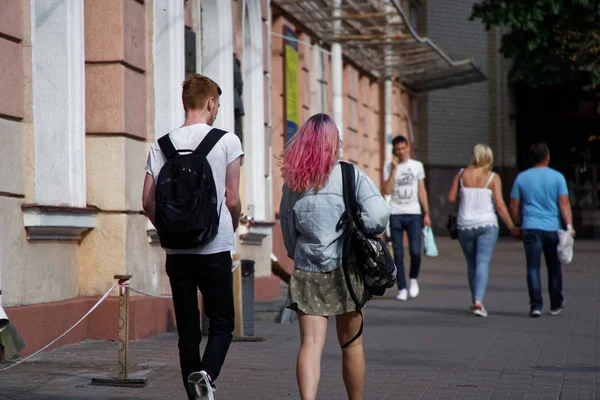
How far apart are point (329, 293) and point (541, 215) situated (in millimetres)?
6636

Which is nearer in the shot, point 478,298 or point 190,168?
point 190,168

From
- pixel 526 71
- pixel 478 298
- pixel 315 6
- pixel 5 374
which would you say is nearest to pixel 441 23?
pixel 526 71

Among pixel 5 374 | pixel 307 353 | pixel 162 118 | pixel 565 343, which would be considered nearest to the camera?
pixel 307 353

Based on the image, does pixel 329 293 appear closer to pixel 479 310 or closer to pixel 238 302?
pixel 238 302

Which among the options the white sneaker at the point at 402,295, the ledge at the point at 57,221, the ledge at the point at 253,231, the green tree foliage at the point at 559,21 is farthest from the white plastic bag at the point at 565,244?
the green tree foliage at the point at 559,21

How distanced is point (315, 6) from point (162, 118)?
8640 mm

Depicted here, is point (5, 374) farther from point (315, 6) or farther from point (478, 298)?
point (315, 6)

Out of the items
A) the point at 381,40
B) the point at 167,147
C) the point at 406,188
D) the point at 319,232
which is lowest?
the point at 319,232

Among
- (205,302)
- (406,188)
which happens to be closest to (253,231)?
(406,188)

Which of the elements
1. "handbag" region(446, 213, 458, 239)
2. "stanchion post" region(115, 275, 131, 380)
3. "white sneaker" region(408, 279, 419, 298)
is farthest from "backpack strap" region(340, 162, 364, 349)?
"white sneaker" region(408, 279, 419, 298)

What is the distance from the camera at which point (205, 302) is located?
6.25 meters

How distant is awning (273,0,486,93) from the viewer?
750 inches

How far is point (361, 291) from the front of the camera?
5922mm

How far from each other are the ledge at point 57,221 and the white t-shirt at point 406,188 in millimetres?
5122
